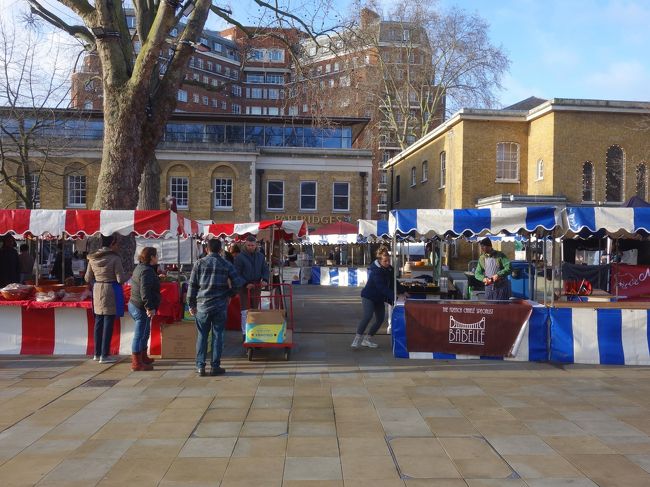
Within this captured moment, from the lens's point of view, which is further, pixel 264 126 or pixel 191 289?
pixel 264 126

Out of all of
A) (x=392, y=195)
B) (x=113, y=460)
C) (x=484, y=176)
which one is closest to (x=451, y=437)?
(x=113, y=460)

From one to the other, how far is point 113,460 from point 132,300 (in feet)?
11.9

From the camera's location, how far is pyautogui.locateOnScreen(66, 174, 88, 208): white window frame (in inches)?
1425

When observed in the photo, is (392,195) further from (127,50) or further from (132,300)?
(132,300)

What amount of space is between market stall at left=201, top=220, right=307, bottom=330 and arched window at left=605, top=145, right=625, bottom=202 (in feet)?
57.0

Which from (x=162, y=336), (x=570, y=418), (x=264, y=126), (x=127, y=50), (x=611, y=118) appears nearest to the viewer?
(x=570, y=418)

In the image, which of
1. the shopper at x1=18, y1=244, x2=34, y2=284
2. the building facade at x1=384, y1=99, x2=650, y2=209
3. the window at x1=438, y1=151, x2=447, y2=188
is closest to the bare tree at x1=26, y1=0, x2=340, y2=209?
the shopper at x1=18, y1=244, x2=34, y2=284

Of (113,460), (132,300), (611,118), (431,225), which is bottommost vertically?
(113,460)

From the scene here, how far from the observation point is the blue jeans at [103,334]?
29.7 ft

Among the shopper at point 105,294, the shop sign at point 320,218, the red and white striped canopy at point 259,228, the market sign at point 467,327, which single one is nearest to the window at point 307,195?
the shop sign at point 320,218

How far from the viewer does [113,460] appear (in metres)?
5.16

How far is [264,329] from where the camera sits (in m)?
9.30

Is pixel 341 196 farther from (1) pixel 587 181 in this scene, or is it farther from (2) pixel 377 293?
(2) pixel 377 293

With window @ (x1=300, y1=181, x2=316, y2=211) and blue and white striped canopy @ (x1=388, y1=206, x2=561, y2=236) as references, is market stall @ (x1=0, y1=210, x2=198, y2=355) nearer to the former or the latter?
blue and white striped canopy @ (x1=388, y1=206, x2=561, y2=236)
